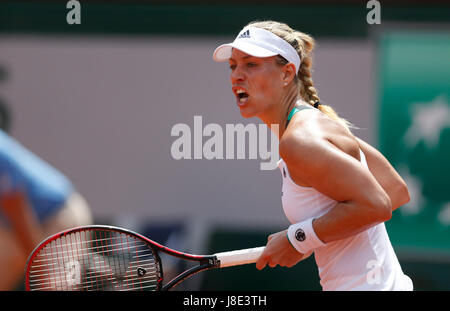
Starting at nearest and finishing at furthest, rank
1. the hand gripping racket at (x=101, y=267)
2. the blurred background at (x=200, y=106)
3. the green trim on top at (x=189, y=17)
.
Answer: the hand gripping racket at (x=101, y=267), the blurred background at (x=200, y=106), the green trim on top at (x=189, y=17)

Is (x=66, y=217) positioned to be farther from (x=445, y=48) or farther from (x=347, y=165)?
(x=445, y=48)

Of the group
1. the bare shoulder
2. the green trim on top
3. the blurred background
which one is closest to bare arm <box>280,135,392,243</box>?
the bare shoulder

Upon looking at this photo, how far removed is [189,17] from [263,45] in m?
3.46

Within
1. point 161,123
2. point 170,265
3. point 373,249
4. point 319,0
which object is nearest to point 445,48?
point 319,0

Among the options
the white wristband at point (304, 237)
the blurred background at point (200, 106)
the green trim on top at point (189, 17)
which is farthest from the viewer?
the green trim on top at point (189, 17)

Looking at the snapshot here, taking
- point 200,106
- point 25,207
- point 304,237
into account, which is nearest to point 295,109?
point 304,237

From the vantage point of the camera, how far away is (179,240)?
5289mm

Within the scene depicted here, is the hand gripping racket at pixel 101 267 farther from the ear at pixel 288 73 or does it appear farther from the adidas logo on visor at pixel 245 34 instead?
the adidas logo on visor at pixel 245 34

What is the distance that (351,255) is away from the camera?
198cm

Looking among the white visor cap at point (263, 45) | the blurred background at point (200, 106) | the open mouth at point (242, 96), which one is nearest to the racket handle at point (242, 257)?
the open mouth at point (242, 96)

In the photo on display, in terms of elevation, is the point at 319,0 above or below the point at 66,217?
above

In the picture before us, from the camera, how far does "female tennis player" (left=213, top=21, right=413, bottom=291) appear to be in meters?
1.82

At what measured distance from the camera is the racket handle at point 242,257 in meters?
2.18

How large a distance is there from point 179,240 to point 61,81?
5.87 ft
